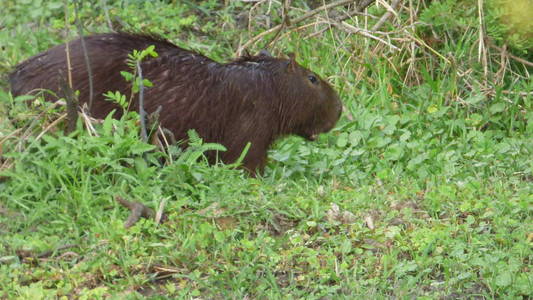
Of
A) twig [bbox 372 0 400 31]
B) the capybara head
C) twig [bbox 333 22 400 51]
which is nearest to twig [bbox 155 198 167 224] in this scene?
the capybara head

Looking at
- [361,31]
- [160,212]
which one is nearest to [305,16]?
[361,31]

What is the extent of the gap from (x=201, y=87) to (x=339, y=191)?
3.82 ft

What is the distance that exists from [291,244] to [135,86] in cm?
140

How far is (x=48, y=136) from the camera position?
15.3 feet

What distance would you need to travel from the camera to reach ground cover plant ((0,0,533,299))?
3873 millimetres

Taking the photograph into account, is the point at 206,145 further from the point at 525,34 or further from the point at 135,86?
the point at 525,34

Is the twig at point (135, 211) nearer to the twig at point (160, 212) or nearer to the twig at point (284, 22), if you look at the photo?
the twig at point (160, 212)

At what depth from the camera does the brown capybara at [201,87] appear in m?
5.38

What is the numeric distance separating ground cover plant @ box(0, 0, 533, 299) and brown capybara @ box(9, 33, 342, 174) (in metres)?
0.20

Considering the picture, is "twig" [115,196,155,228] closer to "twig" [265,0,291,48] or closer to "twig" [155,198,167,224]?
"twig" [155,198,167,224]

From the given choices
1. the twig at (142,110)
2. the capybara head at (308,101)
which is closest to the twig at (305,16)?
the capybara head at (308,101)

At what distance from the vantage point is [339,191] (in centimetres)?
486

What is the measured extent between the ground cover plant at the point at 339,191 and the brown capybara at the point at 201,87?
20 centimetres

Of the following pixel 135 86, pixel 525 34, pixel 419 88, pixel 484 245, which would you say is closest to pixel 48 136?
pixel 135 86
